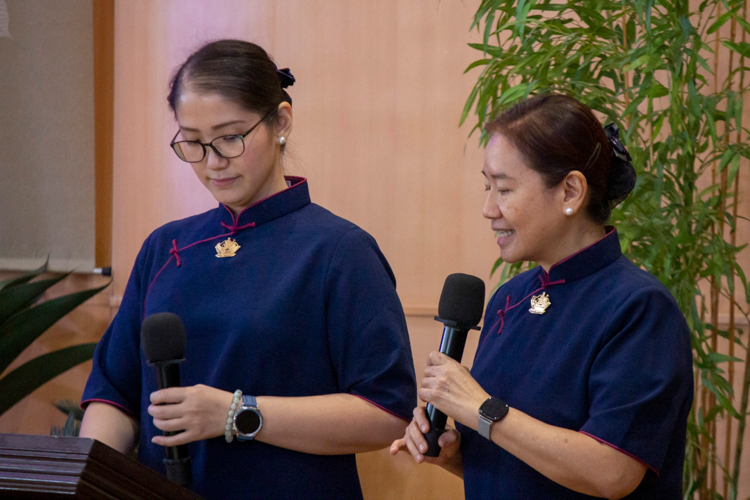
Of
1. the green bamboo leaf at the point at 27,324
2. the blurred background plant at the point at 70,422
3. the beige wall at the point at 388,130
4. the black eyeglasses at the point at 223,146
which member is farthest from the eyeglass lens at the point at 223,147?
the green bamboo leaf at the point at 27,324

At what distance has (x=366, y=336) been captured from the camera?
50.7 inches

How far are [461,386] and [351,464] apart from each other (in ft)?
1.14

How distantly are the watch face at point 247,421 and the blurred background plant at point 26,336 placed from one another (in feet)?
5.71

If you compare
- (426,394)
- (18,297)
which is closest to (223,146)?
(426,394)

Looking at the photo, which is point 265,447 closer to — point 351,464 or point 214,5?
point 351,464

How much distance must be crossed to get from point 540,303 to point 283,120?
598 millimetres

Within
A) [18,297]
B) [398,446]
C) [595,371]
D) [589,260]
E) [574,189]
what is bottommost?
[18,297]

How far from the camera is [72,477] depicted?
59 cm

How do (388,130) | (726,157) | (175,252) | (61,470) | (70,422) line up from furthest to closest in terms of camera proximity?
(388,130) → (70,422) → (726,157) → (175,252) → (61,470)

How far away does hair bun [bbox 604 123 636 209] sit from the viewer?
1241mm

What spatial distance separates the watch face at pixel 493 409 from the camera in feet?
3.52

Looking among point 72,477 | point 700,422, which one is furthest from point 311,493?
point 700,422

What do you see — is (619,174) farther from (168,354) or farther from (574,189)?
(168,354)

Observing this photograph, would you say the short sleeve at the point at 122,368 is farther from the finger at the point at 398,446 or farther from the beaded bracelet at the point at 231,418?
the finger at the point at 398,446
